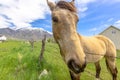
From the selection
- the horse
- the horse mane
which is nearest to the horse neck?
the horse

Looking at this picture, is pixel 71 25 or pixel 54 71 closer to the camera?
pixel 71 25

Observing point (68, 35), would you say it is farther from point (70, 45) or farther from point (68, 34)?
point (70, 45)

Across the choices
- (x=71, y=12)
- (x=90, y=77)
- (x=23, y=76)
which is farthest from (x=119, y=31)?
(x=71, y=12)

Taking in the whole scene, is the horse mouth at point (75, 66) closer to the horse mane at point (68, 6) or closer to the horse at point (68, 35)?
the horse at point (68, 35)

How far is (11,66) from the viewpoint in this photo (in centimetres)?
978

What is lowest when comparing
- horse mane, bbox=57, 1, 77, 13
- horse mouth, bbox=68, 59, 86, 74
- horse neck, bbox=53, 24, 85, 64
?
horse mouth, bbox=68, 59, 86, 74

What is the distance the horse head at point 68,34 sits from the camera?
3967 millimetres

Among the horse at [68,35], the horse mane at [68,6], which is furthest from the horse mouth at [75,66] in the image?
the horse mane at [68,6]

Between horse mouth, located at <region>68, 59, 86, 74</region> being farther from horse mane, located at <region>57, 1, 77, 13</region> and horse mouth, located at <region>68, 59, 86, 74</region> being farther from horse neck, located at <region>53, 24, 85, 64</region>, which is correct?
horse mane, located at <region>57, 1, 77, 13</region>

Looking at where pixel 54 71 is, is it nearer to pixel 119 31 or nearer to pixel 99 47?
pixel 99 47

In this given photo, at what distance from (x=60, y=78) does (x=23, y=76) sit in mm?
1831

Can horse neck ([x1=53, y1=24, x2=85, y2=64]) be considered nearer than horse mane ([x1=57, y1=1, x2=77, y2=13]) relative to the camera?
Yes

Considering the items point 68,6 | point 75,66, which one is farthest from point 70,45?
point 68,6

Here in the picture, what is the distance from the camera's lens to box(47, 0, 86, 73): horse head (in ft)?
13.0
